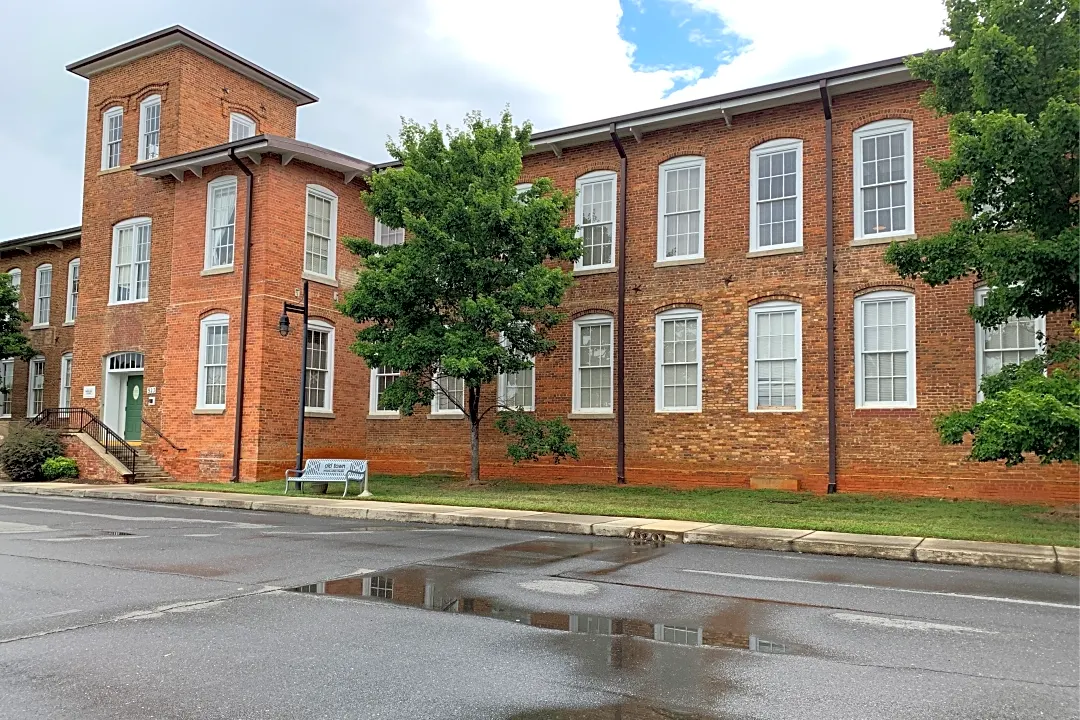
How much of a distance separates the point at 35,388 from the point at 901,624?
1262 inches

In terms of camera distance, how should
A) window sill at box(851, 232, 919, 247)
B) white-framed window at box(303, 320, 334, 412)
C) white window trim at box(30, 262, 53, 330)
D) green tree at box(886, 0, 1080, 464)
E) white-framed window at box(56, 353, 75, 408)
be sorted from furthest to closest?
white window trim at box(30, 262, 53, 330)
white-framed window at box(56, 353, 75, 408)
white-framed window at box(303, 320, 334, 412)
window sill at box(851, 232, 919, 247)
green tree at box(886, 0, 1080, 464)

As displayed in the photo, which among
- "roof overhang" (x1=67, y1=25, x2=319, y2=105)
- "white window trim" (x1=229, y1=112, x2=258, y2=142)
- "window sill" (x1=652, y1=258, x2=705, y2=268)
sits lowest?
"window sill" (x1=652, y1=258, x2=705, y2=268)

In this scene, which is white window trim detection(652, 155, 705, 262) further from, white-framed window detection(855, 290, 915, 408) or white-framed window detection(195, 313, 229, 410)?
white-framed window detection(195, 313, 229, 410)

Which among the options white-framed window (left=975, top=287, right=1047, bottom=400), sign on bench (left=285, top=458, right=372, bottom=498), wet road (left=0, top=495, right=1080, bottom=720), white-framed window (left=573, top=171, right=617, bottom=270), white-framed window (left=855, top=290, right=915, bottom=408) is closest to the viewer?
wet road (left=0, top=495, right=1080, bottom=720)

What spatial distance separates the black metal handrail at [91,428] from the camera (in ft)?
75.3

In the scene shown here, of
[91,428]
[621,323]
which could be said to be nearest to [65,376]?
[91,428]

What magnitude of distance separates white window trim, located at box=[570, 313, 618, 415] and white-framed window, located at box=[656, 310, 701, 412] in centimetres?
118

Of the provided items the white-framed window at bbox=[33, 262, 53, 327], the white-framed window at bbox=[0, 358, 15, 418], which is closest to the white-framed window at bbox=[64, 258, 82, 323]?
the white-framed window at bbox=[33, 262, 53, 327]

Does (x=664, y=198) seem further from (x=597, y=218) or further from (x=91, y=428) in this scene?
(x=91, y=428)

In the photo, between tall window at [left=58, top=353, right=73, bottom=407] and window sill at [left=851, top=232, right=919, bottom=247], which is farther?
tall window at [left=58, top=353, right=73, bottom=407]

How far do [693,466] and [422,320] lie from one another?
22.3 ft

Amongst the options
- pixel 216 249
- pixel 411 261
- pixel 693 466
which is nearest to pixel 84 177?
pixel 216 249

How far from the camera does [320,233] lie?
23.7m

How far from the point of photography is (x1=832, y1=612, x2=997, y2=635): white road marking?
6.60 meters
